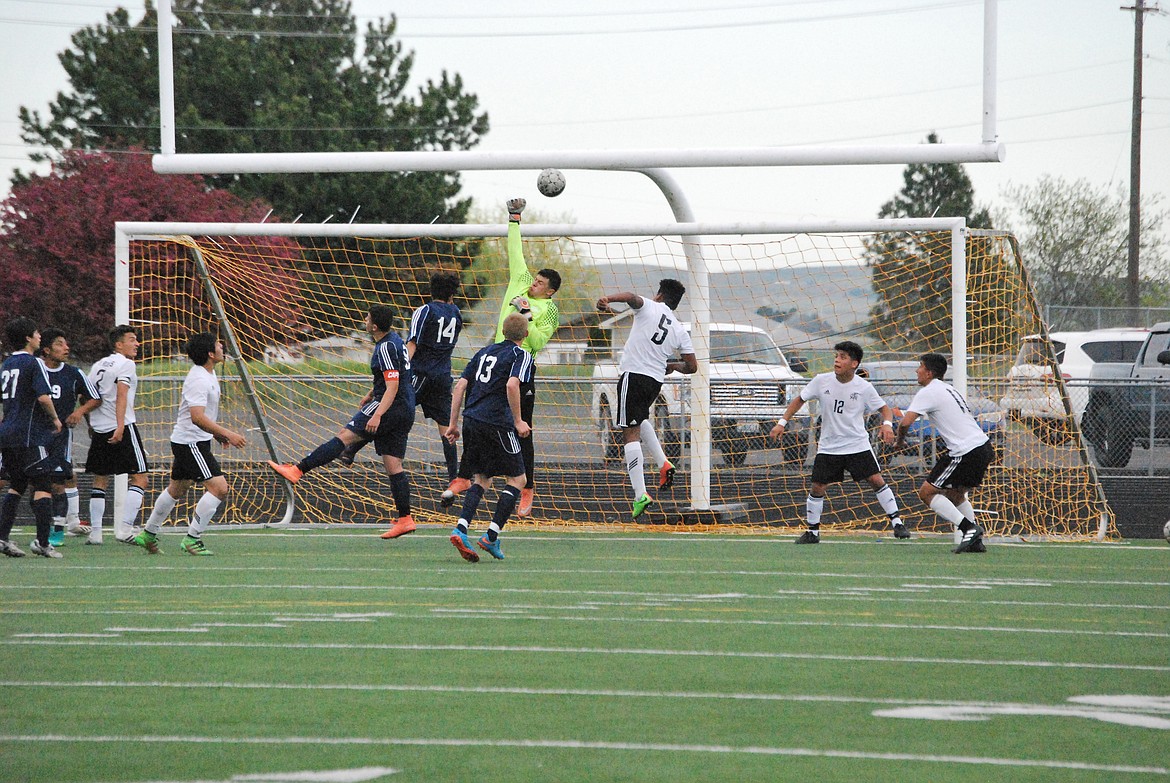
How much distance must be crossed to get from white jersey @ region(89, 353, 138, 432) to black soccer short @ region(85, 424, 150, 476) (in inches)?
4.5

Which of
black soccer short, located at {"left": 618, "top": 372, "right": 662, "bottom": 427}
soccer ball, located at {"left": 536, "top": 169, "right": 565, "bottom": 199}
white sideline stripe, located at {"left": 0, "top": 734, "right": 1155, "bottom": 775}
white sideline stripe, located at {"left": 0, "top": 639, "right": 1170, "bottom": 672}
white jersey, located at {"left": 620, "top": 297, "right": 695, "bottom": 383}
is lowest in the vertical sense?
white sideline stripe, located at {"left": 0, "top": 639, "right": 1170, "bottom": 672}

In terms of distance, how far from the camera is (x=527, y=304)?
35.2ft

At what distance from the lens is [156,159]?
11.2 meters

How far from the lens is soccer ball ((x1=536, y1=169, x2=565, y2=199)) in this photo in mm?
11109

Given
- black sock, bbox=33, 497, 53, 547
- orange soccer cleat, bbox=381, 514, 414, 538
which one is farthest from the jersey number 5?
black sock, bbox=33, 497, 53, 547

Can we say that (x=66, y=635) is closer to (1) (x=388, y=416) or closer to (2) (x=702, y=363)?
(1) (x=388, y=416)

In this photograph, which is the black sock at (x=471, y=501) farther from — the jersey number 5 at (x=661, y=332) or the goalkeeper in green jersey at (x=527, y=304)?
the jersey number 5 at (x=661, y=332)

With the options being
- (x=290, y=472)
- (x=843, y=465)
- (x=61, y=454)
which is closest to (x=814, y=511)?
(x=843, y=465)

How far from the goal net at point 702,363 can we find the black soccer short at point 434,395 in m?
1.46

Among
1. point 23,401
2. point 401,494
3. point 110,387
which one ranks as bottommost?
point 401,494

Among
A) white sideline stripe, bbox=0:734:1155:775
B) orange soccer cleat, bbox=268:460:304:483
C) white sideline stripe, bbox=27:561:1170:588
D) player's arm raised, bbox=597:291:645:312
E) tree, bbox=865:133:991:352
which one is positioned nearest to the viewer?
white sideline stripe, bbox=0:734:1155:775

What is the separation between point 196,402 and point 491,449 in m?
2.39

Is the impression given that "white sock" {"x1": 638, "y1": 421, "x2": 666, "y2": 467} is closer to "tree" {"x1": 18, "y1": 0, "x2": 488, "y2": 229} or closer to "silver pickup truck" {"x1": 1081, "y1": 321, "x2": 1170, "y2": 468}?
"silver pickup truck" {"x1": 1081, "y1": 321, "x2": 1170, "y2": 468}

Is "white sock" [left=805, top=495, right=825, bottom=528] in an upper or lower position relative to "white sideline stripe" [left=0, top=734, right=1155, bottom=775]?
upper
